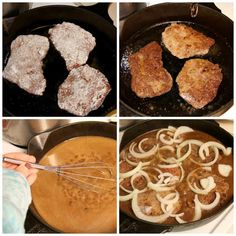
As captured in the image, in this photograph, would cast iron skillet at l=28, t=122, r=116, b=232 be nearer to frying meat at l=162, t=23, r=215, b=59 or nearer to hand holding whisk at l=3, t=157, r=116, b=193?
hand holding whisk at l=3, t=157, r=116, b=193

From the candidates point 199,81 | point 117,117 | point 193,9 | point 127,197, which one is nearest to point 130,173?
point 127,197

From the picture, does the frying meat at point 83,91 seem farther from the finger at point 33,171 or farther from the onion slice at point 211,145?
the onion slice at point 211,145

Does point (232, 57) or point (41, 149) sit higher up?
point (232, 57)

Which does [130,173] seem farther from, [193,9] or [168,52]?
[193,9]

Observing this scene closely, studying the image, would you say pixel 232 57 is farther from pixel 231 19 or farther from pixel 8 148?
pixel 8 148

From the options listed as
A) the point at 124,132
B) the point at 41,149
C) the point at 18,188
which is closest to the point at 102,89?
the point at 124,132
